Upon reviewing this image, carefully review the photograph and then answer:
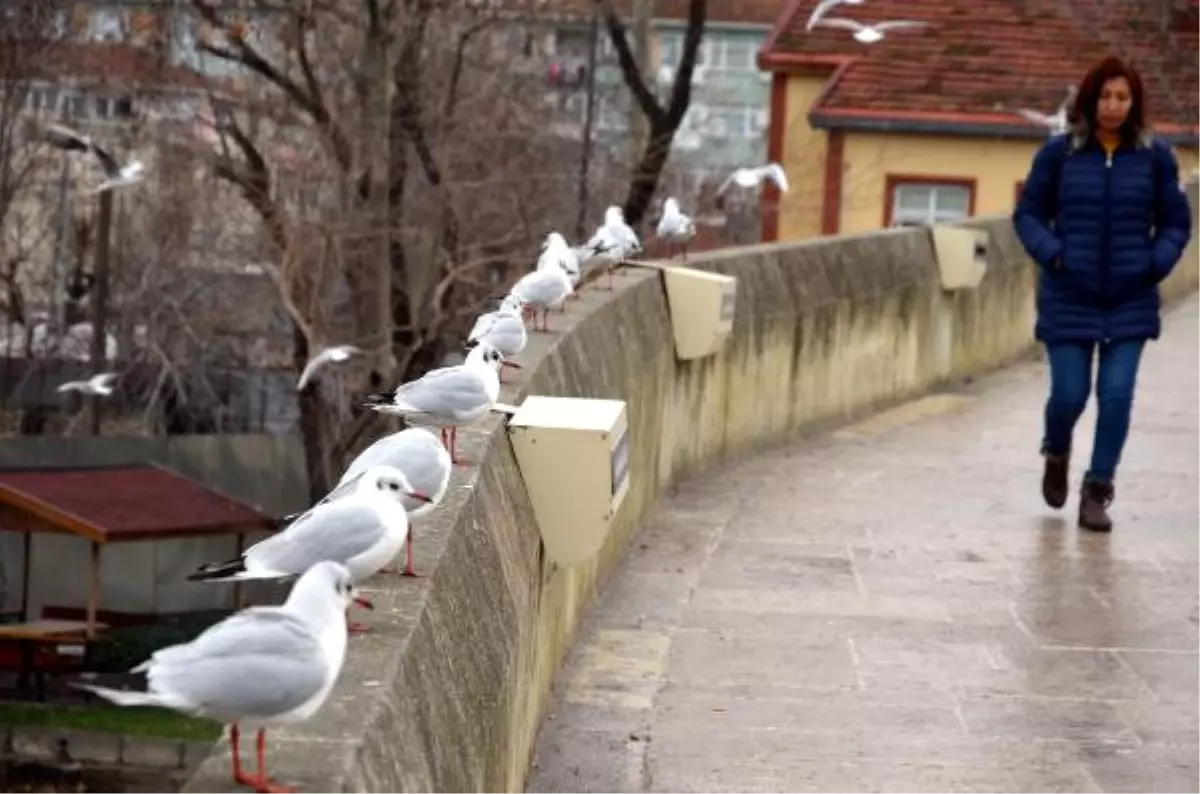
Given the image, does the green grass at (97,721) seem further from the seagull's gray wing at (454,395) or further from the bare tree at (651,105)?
the seagull's gray wing at (454,395)

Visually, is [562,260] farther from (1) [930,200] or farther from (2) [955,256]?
(1) [930,200]

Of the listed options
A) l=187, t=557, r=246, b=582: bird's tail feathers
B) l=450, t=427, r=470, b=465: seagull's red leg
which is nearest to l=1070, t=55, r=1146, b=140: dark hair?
l=450, t=427, r=470, b=465: seagull's red leg

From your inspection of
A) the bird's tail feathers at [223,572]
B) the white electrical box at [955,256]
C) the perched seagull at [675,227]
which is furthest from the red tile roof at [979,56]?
the bird's tail feathers at [223,572]

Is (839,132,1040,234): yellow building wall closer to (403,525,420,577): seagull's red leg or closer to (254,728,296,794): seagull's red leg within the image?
(403,525,420,577): seagull's red leg

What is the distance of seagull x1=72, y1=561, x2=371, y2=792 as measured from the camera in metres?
3.82

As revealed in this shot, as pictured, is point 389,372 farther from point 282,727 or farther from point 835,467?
point 282,727

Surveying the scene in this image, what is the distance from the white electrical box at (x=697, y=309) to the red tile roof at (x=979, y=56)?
2549 cm

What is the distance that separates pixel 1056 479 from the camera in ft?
35.9

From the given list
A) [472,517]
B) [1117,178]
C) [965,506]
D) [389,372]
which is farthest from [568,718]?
Result: [389,372]

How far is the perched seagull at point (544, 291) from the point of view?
9.56 m

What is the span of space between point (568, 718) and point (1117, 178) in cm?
392

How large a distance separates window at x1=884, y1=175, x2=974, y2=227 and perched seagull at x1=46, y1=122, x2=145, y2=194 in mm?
12170

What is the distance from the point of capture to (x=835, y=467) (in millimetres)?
12664

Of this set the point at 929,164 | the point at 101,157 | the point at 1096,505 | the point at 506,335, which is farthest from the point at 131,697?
the point at 929,164
